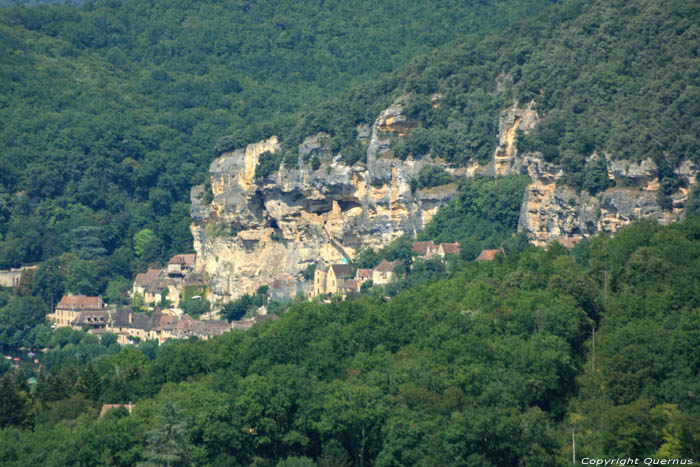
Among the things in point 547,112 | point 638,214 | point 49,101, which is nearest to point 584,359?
point 638,214

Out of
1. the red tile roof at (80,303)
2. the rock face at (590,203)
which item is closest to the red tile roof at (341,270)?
the rock face at (590,203)

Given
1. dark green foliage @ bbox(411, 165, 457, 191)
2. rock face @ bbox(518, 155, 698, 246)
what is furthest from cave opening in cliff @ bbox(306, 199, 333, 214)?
rock face @ bbox(518, 155, 698, 246)

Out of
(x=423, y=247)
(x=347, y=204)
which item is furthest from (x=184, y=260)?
(x=423, y=247)

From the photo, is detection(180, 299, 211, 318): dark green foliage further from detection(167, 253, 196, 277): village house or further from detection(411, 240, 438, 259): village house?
detection(411, 240, 438, 259): village house

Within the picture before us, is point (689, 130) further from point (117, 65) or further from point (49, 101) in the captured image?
point (117, 65)

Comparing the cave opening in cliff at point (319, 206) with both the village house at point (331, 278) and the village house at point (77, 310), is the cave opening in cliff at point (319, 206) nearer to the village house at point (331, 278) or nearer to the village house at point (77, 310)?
the village house at point (331, 278)

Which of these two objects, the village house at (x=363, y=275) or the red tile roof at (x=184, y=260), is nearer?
the village house at (x=363, y=275)

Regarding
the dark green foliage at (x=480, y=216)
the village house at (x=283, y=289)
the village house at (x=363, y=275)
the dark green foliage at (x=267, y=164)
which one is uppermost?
the dark green foliage at (x=267, y=164)
